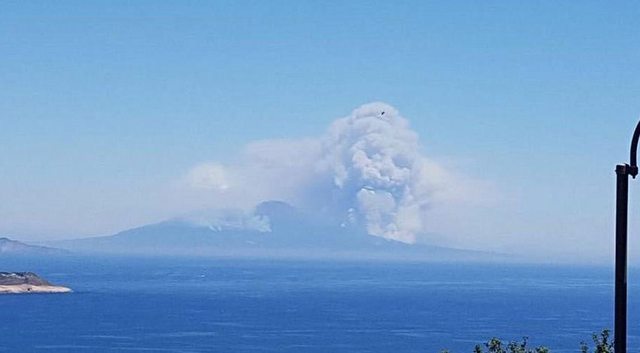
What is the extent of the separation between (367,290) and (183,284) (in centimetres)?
2258

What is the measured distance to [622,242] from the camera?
4332 mm

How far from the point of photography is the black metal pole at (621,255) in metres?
4.27

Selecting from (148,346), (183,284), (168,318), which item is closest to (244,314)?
(168,318)

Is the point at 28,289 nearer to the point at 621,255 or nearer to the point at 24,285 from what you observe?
the point at 24,285

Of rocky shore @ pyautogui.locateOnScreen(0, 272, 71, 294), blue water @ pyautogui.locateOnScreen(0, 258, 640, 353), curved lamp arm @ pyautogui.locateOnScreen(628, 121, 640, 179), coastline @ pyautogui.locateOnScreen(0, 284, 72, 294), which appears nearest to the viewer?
curved lamp arm @ pyautogui.locateOnScreen(628, 121, 640, 179)

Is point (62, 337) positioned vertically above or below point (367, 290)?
below

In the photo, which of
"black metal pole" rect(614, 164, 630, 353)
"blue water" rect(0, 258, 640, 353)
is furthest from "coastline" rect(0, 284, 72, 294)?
"black metal pole" rect(614, 164, 630, 353)

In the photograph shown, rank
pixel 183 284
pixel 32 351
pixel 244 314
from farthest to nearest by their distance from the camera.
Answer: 1. pixel 183 284
2. pixel 244 314
3. pixel 32 351

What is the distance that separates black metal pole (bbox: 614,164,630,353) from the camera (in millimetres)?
4273

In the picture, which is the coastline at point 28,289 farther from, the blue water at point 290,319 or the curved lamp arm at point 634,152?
the curved lamp arm at point 634,152

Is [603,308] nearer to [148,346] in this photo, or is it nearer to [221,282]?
[148,346]

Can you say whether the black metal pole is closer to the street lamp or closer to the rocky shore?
the street lamp

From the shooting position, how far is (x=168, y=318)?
74.5m

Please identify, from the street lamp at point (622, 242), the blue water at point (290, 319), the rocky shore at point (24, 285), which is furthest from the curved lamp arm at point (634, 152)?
the rocky shore at point (24, 285)
